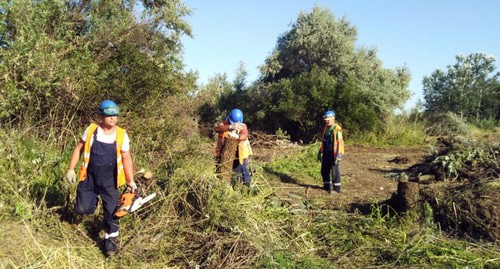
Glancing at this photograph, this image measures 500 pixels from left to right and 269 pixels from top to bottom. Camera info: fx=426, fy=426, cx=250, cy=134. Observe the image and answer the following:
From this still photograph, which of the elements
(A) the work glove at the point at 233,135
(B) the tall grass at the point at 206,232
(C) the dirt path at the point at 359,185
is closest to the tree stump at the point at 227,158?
(B) the tall grass at the point at 206,232

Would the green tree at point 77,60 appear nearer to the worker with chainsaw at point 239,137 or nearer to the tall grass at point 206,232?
the tall grass at point 206,232

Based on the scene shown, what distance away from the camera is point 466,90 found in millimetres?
32188

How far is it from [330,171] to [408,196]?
→ 252cm

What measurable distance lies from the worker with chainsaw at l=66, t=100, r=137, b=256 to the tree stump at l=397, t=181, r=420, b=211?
144 inches

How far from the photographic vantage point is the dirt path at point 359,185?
23.2 ft

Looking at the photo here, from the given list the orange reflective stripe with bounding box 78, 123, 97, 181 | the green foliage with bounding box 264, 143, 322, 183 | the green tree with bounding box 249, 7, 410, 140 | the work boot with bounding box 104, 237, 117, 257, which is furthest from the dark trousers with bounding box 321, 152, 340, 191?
the green tree with bounding box 249, 7, 410, 140

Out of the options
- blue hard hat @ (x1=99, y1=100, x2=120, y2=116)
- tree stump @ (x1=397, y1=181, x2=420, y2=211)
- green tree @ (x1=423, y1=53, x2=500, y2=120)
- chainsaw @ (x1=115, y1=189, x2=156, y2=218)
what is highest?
green tree @ (x1=423, y1=53, x2=500, y2=120)

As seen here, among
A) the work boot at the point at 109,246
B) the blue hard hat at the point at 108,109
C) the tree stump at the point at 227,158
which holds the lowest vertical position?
the work boot at the point at 109,246

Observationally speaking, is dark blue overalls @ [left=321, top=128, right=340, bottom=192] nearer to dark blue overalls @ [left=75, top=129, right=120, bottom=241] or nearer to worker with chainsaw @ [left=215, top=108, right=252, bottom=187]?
worker with chainsaw @ [left=215, top=108, right=252, bottom=187]

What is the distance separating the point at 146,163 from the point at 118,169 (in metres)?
2.05

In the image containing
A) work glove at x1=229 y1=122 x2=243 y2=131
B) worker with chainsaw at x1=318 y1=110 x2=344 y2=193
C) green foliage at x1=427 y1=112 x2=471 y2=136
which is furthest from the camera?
green foliage at x1=427 y1=112 x2=471 y2=136

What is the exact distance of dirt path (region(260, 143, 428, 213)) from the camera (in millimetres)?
7058

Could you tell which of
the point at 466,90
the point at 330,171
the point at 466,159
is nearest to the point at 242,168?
the point at 330,171

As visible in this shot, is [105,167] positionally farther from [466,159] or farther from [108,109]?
[466,159]
